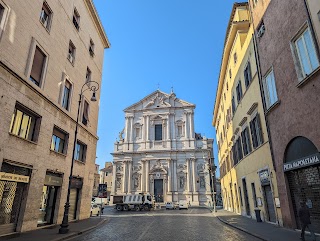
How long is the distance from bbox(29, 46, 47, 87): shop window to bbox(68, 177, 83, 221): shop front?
7.53m

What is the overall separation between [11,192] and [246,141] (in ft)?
52.9

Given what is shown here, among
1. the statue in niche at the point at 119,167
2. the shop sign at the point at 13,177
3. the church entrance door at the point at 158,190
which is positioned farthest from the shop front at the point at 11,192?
the statue in niche at the point at 119,167

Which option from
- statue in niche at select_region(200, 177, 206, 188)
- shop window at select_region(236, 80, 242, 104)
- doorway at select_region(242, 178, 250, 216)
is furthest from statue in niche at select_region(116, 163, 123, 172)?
shop window at select_region(236, 80, 242, 104)

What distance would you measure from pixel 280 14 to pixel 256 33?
310 cm

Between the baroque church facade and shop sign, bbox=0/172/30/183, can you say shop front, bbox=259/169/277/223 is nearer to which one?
shop sign, bbox=0/172/30/183

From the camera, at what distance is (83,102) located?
19.8m

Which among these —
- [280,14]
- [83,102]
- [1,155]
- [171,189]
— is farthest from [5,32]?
[171,189]

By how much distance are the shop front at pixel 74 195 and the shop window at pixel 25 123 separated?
18.3ft

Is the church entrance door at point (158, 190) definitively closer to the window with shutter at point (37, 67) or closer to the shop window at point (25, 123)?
the shop window at point (25, 123)

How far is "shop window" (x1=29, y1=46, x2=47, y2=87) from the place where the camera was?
13.1 m

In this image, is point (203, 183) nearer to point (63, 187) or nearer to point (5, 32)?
point (63, 187)

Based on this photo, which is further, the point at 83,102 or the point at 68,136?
the point at 83,102

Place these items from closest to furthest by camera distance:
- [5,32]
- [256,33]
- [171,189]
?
[5,32] < [256,33] < [171,189]

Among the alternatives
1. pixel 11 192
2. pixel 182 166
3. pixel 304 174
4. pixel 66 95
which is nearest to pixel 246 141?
pixel 304 174
